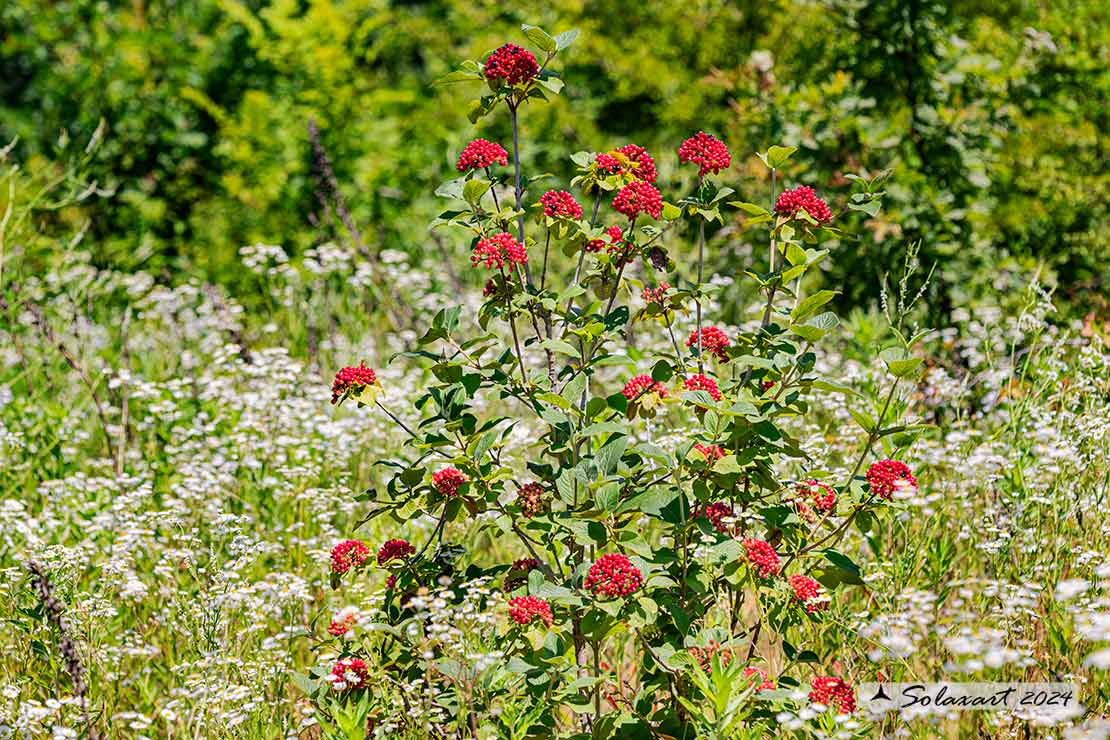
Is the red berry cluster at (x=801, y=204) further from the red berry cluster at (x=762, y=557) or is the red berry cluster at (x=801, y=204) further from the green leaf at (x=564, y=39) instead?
the red berry cluster at (x=762, y=557)

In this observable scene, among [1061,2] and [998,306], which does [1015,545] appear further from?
[1061,2]

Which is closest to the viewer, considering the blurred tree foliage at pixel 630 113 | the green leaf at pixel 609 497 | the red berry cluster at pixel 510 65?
the green leaf at pixel 609 497

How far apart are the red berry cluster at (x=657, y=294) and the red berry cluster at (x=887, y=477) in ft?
1.77

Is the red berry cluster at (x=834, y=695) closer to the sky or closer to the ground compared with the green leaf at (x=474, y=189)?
closer to the ground

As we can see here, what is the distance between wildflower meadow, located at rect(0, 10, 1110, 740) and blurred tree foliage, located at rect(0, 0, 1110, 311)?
55 cm

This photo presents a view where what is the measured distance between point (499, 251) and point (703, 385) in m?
0.47

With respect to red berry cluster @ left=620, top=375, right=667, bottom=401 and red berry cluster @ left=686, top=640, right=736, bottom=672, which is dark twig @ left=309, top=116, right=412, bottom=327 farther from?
red berry cluster @ left=686, top=640, right=736, bottom=672

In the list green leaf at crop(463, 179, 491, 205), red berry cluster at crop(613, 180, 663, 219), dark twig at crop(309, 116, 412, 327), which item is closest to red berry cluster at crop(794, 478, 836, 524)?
red berry cluster at crop(613, 180, 663, 219)

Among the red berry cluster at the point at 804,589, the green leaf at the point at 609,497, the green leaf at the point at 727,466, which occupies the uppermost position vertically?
the green leaf at the point at 727,466

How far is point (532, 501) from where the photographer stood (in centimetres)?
221

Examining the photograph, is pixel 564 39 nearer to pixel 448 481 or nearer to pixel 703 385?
pixel 703 385

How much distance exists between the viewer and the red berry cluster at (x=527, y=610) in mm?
1957

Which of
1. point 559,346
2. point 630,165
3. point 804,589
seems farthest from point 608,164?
point 804,589

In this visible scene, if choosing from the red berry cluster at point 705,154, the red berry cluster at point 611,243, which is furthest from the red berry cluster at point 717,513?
the red berry cluster at point 705,154
